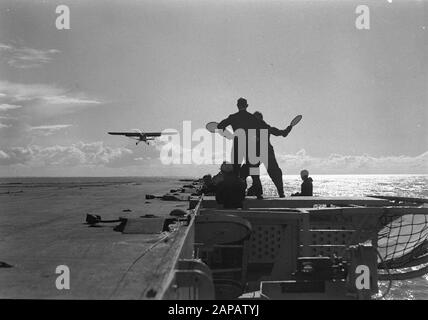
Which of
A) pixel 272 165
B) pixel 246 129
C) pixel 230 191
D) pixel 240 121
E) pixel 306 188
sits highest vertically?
pixel 240 121

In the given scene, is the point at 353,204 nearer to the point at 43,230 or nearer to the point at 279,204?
the point at 279,204

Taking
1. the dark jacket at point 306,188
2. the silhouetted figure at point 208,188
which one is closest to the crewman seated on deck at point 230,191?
the silhouetted figure at point 208,188

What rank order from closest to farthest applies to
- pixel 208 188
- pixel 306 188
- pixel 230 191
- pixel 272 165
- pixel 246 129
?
pixel 230 191 < pixel 246 129 < pixel 272 165 < pixel 208 188 < pixel 306 188

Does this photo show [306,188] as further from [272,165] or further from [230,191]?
[230,191]

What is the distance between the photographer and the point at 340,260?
886cm

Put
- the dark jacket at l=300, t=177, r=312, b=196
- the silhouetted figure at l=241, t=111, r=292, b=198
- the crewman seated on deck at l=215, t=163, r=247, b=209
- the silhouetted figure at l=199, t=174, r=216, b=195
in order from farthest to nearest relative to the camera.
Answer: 1. the dark jacket at l=300, t=177, r=312, b=196
2. the silhouetted figure at l=199, t=174, r=216, b=195
3. the silhouetted figure at l=241, t=111, r=292, b=198
4. the crewman seated on deck at l=215, t=163, r=247, b=209

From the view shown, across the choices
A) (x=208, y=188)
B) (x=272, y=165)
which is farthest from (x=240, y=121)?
(x=208, y=188)

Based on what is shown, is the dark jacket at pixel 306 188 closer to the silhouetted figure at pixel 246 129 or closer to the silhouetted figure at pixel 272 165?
the silhouetted figure at pixel 272 165

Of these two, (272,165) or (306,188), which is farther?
(306,188)

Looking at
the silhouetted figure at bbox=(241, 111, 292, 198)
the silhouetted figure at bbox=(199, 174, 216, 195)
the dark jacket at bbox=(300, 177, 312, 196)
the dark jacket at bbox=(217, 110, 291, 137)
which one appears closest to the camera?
the dark jacket at bbox=(217, 110, 291, 137)

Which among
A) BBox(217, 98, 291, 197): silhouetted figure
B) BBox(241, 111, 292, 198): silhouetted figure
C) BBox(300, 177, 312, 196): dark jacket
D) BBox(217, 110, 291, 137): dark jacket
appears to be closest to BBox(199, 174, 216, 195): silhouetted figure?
BBox(217, 98, 291, 197): silhouetted figure

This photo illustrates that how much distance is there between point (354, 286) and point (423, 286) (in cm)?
2249

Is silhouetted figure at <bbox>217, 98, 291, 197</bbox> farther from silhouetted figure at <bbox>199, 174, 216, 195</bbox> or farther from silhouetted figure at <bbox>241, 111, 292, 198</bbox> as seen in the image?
silhouetted figure at <bbox>199, 174, 216, 195</bbox>
